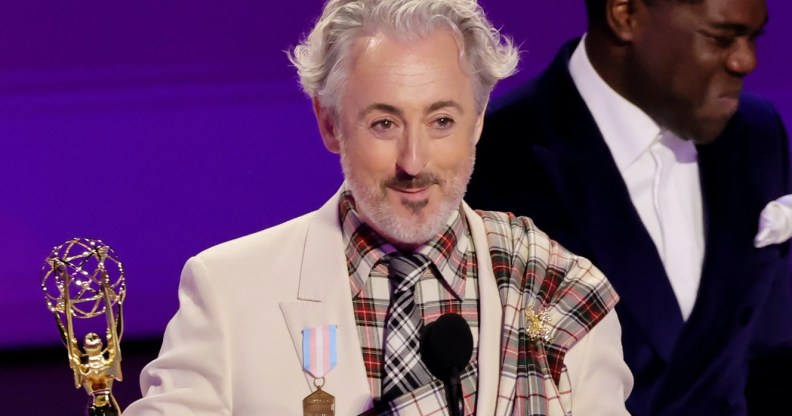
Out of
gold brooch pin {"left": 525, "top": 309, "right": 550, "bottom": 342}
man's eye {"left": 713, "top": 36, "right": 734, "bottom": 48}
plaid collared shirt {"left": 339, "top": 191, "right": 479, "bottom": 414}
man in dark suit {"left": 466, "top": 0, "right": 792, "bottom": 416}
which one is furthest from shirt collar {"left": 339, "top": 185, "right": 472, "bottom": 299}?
man's eye {"left": 713, "top": 36, "right": 734, "bottom": 48}

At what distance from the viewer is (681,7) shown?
266 centimetres

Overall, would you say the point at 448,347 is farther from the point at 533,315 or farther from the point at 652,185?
the point at 652,185

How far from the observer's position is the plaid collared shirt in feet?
6.19

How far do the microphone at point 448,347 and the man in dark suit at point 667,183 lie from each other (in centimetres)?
128

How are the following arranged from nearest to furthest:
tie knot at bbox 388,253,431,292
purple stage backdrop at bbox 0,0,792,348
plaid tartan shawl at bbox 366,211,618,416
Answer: plaid tartan shawl at bbox 366,211,618,416, tie knot at bbox 388,253,431,292, purple stage backdrop at bbox 0,0,792,348

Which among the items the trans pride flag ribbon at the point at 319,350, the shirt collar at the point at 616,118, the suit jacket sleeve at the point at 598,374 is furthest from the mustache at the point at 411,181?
the shirt collar at the point at 616,118

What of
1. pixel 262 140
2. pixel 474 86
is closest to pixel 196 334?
pixel 474 86

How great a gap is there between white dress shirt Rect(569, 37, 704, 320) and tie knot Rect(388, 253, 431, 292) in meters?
0.98

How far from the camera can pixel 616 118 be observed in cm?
276

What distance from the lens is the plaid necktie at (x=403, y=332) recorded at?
182cm

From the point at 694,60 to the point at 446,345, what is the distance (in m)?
1.49

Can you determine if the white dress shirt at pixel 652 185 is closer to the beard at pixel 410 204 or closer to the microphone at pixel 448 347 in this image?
the beard at pixel 410 204

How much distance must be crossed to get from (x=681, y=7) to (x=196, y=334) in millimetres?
1399

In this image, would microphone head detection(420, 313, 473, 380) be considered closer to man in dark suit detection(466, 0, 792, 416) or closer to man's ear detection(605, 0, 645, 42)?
man in dark suit detection(466, 0, 792, 416)
